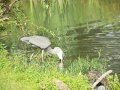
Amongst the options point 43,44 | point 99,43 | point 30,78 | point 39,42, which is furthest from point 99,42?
point 30,78

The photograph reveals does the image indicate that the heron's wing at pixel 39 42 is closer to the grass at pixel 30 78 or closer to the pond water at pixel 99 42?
the pond water at pixel 99 42

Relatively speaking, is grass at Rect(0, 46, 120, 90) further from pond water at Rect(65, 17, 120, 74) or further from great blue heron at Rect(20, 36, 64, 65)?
great blue heron at Rect(20, 36, 64, 65)

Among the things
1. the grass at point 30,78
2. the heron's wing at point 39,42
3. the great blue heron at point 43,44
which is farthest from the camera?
the heron's wing at point 39,42

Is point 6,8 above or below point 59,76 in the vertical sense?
above

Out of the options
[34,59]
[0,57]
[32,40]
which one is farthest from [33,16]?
[0,57]

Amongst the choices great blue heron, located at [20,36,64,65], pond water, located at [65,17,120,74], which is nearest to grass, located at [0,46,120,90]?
pond water, located at [65,17,120,74]

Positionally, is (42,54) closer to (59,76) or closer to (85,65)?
(85,65)

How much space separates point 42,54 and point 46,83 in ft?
27.9

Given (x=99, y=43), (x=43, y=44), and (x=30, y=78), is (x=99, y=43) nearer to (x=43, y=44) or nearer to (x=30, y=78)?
(x=43, y=44)

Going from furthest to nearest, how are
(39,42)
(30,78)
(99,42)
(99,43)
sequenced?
1. (99,42)
2. (99,43)
3. (39,42)
4. (30,78)

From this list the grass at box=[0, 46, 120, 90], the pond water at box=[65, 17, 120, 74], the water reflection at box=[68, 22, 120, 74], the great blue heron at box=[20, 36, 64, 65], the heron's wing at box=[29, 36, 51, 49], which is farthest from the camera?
the water reflection at box=[68, 22, 120, 74]

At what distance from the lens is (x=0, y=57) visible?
59.1ft

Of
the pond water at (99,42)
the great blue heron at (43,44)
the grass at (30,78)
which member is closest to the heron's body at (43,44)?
the great blue heron at (43,44)

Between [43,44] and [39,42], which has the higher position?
[39,42]
